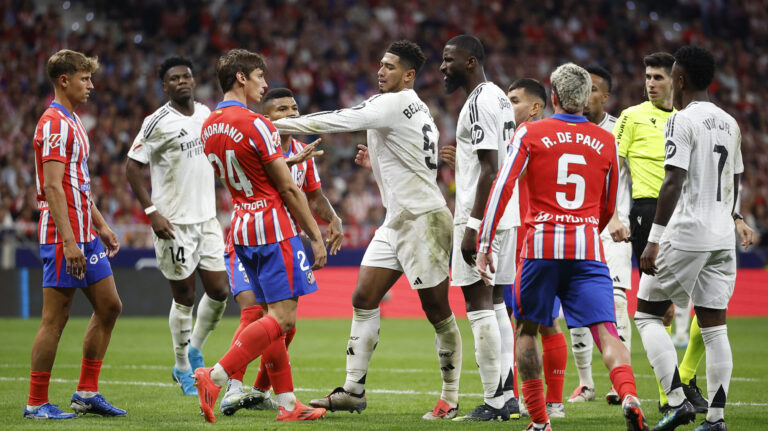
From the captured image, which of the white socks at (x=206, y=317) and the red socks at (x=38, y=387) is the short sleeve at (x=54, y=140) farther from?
the white socks at (x=206, y=317)

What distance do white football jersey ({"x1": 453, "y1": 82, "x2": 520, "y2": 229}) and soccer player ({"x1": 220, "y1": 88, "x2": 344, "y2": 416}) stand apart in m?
0.98

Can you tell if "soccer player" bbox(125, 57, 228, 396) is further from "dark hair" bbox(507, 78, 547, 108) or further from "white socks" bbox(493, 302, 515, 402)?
"dark hair" bbox(507, 78, 547, 108)

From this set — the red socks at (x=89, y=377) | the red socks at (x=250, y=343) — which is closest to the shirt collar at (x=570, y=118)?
the red socks at (x=250, y=343)

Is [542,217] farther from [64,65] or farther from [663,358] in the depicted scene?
[64,65]

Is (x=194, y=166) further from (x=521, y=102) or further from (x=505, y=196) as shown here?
(x=505, y=196)

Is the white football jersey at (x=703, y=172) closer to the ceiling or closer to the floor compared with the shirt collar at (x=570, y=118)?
closer to the floor

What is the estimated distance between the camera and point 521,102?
771 centimetres

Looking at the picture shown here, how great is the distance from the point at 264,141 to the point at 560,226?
A: 6.73ft

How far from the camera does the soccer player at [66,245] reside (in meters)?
6.61

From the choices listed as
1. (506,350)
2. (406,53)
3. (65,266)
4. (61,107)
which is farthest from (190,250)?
(506,350)

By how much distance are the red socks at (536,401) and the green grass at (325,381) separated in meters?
0.73

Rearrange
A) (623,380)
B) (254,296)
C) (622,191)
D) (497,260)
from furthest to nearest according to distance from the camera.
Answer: (622,191), (254,296), (497,260), (623,380)

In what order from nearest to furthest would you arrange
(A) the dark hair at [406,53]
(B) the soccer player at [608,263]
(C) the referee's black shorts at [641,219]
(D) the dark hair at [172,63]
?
(A) the dark hair at [406,53], (B) the soccer player at [608,263], (C) the referee's black shorts at [641,219], (D) the dark hair at [172,63]

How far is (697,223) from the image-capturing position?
20.6 feet
